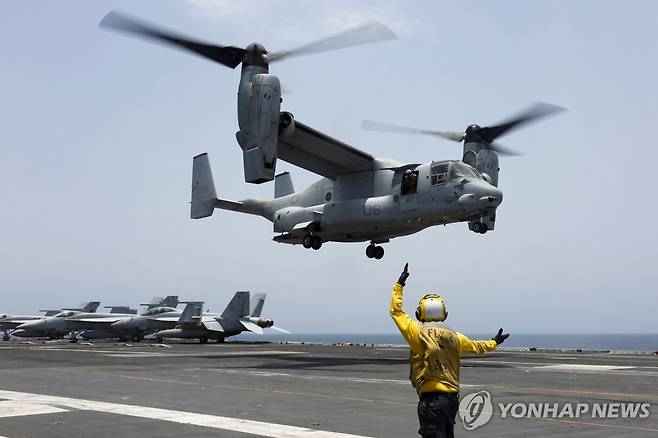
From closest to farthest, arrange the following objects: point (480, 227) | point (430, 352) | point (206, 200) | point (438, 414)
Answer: point (438, 414)
point (430, 352)
point (480, 227)
point (206, 200)

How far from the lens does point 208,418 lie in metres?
13.5

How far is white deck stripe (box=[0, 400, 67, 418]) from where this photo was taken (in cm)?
1411

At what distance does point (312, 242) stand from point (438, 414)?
36.4 m

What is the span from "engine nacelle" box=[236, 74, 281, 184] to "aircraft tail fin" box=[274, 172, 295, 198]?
574 inches

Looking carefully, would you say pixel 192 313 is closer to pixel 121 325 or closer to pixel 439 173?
pixel 121 325

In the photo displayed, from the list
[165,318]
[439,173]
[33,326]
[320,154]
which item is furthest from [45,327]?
[439,173]

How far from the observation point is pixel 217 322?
6488cm

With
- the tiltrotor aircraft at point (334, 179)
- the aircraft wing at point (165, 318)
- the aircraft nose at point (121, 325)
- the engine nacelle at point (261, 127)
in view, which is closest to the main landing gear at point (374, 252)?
the tiltrotor aircraft at point (334, 179)

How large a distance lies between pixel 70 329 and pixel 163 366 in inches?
2007

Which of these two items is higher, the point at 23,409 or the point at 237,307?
the point at 237,307

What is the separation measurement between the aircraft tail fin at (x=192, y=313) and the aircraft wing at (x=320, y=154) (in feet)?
81.6

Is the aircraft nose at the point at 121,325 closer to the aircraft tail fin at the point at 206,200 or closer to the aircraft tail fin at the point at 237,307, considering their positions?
the aircraft tail fin at the point at 237,307

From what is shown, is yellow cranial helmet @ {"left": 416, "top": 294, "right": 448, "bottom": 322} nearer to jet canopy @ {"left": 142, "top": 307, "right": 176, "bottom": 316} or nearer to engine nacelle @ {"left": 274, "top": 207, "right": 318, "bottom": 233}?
engine nacelle @ {"left": 274, "top": 207, "right": 318, "bottom": 233}

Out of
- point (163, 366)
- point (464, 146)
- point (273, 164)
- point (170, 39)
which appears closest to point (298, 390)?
point (163, 366)
